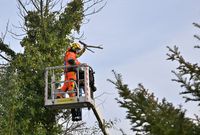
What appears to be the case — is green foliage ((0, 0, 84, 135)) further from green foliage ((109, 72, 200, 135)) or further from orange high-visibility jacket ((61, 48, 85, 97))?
green foliage ((109, 72, 200, 135))

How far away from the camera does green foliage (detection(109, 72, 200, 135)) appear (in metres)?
4.72

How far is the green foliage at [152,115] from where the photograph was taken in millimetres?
4723

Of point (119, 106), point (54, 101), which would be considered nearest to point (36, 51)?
point (54, 101)

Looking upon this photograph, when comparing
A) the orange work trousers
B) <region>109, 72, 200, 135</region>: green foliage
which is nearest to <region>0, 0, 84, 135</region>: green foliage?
the orange work trousers

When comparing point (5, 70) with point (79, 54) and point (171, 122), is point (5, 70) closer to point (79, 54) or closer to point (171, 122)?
point (79, 54)

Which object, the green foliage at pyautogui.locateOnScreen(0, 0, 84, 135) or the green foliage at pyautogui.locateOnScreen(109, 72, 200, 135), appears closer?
the green foliage at pyautogui.locateOnScreen(109, 72, 200, 135)

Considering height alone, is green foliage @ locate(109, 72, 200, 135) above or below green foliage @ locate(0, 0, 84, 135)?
below

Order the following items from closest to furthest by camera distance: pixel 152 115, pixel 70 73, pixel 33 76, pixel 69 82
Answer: pixel 152 115 → pixel 69 82 → pixel 70 73 → pixel 33 76

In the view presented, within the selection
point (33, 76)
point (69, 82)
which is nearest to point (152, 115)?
point (69, 82)

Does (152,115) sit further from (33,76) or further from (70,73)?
(33,76)

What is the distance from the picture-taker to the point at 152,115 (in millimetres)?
4945

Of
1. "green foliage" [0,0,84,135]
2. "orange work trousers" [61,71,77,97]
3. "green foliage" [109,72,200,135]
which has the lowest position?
"green foliage" [109,72,200,135]

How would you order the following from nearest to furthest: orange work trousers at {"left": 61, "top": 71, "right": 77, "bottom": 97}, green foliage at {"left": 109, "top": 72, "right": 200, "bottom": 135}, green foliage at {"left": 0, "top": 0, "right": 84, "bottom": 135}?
1. green foliage at {"left": 109, "top": 72, "right": 200, "bottom": 135}
2. orange work trousers at {"left": 61, "top": 71, "right": 77, "bottom": 97}
3. green foliage at {"left": 0, "top": 0, "right": 84, "bottom": 135}

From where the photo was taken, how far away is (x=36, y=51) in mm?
17516
